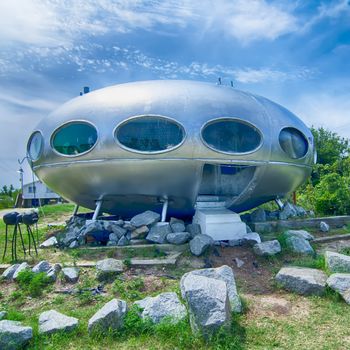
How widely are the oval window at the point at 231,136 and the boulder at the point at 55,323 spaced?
5.71m

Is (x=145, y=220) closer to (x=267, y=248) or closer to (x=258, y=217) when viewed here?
(x=267, y=248)

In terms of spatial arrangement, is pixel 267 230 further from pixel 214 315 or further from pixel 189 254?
pixel 214 315

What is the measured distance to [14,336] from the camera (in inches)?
156

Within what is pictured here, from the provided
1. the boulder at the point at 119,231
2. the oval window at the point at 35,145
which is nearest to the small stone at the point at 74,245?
the boulder at the point at 119,231

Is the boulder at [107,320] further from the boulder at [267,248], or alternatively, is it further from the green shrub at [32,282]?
the boulder at [267,248]

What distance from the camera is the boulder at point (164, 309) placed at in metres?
4.35

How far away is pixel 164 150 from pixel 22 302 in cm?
487

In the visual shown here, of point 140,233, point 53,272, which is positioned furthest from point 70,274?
point 140,233

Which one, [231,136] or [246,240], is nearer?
[246,240]

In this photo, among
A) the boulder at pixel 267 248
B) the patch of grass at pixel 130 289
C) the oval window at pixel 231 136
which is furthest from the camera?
the oval window at pixel 231 136

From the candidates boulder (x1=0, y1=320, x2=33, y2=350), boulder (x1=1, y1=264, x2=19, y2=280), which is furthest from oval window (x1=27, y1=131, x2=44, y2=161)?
boulder (x1=0, y1=320, x2=33, y2=350)

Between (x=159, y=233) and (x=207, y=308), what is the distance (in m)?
4.52

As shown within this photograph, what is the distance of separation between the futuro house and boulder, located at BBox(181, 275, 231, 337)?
4.90 metres

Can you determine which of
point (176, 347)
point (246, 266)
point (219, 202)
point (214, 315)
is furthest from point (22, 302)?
point (219, 202)
